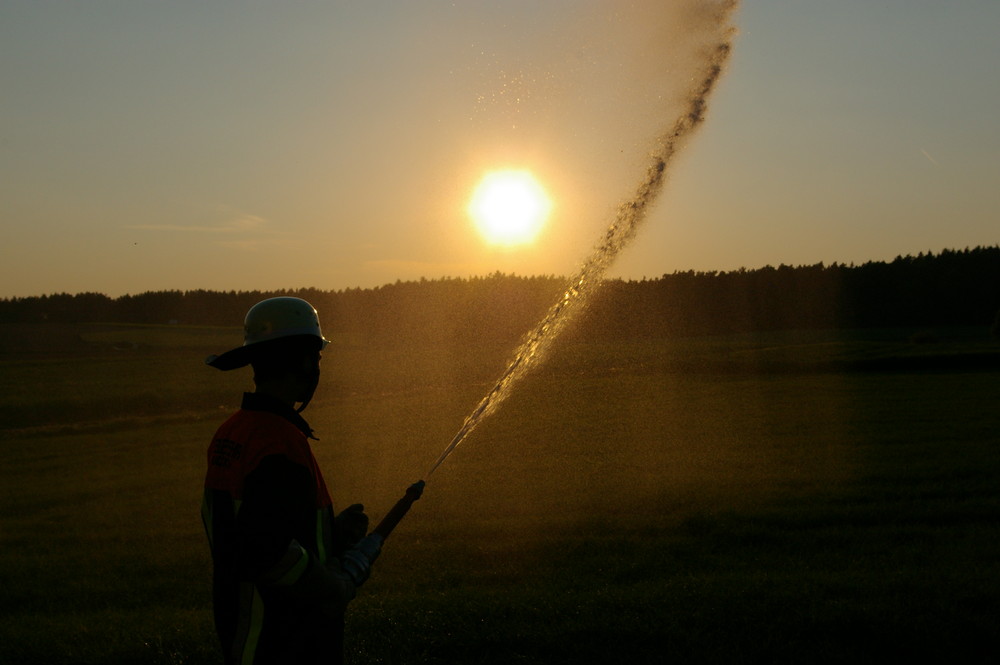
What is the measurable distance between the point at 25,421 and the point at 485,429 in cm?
2405

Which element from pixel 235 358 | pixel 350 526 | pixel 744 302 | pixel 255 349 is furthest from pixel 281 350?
pixel 744 302

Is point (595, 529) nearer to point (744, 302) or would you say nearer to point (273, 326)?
point (273, 326)

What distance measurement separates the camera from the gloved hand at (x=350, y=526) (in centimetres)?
384

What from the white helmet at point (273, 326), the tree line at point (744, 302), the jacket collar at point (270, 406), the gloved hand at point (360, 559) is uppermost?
the tree line at point (744, 302)

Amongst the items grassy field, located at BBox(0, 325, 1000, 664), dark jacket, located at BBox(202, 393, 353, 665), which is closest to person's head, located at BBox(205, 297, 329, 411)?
dark jacket, located at BBox(202, 393, 353, 665)

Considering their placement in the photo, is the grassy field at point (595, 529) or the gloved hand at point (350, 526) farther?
the grassy field at point (595, 529)

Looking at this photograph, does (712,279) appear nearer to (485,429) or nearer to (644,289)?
(644,289)

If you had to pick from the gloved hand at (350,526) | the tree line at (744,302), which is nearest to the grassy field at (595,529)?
the gloved hand at (350,526)

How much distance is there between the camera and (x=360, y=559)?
3559mm

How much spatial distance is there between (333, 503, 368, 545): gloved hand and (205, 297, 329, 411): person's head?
0.52 m

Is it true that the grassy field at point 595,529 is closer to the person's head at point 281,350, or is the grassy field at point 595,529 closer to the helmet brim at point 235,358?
the helmet brim at point 235,358

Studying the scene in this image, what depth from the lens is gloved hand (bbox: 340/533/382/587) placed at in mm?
3500

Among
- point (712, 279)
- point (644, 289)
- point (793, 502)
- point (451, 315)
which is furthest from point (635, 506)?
point (712, 279)

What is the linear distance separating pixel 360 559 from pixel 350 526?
0.34 meters
